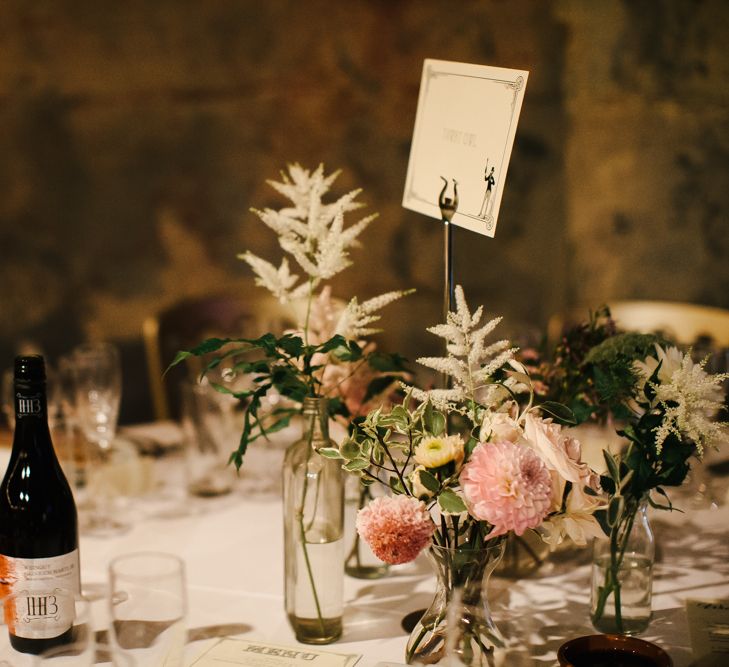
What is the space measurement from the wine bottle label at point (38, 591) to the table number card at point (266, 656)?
171 millimetres

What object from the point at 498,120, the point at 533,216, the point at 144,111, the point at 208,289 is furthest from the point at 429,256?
the point at 498,120

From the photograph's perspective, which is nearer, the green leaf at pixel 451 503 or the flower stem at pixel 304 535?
the green leaf at pixel 451 503

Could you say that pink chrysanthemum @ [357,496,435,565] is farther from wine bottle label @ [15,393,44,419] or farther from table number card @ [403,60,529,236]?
wine bottle label @ [15,393,44,419]

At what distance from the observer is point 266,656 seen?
115 cm

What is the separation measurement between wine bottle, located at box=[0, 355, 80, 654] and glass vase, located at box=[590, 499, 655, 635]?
65 centimetres

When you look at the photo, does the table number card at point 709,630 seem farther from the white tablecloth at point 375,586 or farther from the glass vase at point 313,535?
the glass vase at point 313,535

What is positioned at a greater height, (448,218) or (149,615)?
(448,218)

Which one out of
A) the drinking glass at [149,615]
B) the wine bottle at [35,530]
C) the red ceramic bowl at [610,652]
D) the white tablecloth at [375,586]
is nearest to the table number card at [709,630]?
the white tablecloth at [375,586]

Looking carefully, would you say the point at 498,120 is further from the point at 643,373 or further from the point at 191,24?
the point at 191,24

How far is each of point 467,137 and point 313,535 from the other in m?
0.53

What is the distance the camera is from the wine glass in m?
1.64

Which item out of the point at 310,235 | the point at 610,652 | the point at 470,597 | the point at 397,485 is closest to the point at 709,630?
the point at 610,652

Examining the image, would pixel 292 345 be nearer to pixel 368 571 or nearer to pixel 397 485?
pixel 397 485

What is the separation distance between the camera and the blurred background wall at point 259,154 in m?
3.00
